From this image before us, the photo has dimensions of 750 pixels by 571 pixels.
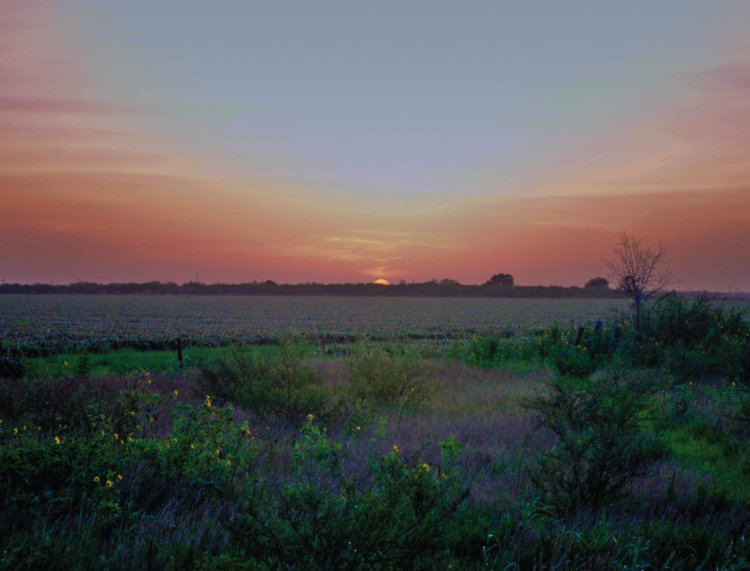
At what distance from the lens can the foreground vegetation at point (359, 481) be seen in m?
4.16

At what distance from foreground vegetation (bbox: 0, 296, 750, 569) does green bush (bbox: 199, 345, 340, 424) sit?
0.05 m

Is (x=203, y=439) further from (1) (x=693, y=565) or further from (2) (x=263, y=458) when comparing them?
(1) (x=693, y=565)

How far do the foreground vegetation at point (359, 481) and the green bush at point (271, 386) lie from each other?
47 mm

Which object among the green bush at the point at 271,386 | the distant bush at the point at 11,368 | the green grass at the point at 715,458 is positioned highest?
the green bush at the point at 271,386

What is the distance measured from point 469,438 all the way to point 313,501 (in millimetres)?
5680

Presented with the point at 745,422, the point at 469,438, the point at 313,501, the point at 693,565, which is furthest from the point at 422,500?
the point at 745,422

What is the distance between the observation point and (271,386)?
11.0 m

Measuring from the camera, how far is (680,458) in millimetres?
8312

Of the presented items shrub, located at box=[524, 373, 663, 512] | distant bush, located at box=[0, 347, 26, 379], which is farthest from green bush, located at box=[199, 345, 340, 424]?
distant bush, located at box=[0, 347, 26, 379]

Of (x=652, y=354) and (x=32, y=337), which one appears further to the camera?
(x=32, y=337)

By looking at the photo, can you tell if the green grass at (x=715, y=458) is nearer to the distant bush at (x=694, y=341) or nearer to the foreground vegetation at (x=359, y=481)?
the foreground vegetation at (x=359, y=481)

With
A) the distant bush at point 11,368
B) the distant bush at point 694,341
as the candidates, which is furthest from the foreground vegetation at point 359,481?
the distant bush at point 11,368

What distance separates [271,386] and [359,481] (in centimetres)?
511

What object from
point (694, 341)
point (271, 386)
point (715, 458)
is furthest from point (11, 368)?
point (694, 341)
